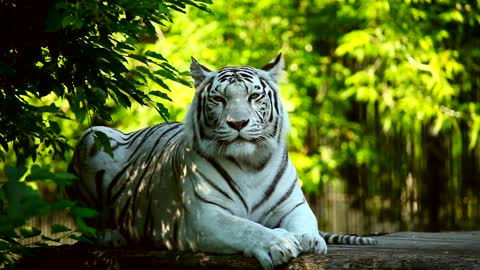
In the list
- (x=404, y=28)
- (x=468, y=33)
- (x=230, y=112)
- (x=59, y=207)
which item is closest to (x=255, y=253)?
(x=230, y=112)

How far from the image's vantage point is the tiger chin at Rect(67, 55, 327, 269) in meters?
3.84

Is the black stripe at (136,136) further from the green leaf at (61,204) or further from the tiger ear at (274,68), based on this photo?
the green leaf at (61,204)

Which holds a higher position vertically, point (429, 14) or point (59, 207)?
point (429, 14)

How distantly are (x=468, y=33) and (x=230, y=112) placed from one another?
6.51m

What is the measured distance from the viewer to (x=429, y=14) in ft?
30.0

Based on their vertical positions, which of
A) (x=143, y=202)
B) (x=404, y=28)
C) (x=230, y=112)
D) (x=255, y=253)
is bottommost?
(x=255, y=253)

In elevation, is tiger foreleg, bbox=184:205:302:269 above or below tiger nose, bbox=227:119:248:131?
below

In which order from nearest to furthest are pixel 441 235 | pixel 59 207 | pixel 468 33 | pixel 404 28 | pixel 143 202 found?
pixel 59 207
pixel 143 202
pixel 441 235
pixel 404 28
pixel 468 33

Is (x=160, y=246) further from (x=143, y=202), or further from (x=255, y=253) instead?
(x=255, y=253)

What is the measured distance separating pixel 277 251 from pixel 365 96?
219 inches

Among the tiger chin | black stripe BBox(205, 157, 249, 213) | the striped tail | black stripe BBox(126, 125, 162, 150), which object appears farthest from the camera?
black stripe BBox(126, 125, 162, 150)

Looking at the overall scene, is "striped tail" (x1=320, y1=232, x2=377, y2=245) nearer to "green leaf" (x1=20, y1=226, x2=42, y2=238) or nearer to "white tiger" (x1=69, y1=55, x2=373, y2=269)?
"white tiger" (x1=69, y1=55, x2=373, y2=269)

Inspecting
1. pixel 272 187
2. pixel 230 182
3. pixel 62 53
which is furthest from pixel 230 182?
pixel 62 53

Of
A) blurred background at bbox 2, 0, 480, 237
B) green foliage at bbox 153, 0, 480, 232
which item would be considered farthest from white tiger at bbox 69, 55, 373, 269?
green foliage at bbox 153, 0, 480, 232
